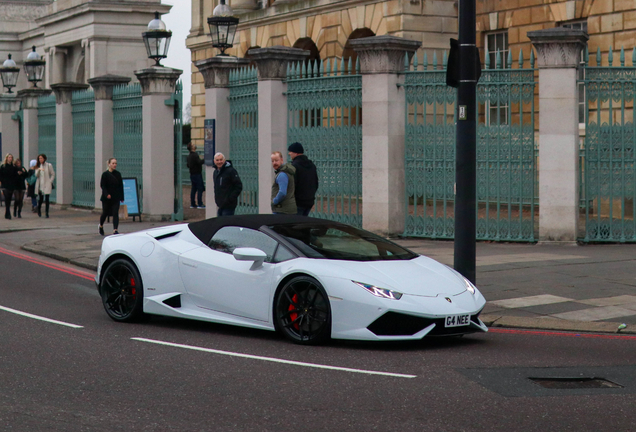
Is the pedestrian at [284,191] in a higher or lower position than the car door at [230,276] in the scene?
higher

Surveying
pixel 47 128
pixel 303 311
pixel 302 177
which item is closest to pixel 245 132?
pixel 302 177

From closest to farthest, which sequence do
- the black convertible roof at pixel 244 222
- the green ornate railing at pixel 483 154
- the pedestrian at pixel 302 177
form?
the black convertible roof at pixel 244 222, the pedestrian at pixel 302 177, the green ornate railing at pixel 483 154

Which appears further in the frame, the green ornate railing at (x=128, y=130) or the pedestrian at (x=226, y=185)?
the green ornate railing at (x=128, y=130)

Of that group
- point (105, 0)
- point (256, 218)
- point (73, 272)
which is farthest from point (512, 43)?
point (105, 0)

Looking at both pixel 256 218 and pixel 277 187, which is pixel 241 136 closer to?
pixel 277 187

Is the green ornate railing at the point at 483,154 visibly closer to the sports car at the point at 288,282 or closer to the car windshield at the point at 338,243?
the car windshield at the point at 338,243

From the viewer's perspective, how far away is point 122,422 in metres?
6.05

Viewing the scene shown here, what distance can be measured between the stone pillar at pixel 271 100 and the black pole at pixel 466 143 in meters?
8.70

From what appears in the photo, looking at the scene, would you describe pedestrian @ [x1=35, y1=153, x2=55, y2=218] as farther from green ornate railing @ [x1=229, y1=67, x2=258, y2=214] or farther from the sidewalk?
green ornate railing @ [x1=229, y1=67, x2=258, y2=214]

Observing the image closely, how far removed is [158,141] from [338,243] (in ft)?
50.0

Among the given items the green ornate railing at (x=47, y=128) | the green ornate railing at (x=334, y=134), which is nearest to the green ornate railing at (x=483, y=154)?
the green ornate railing at (x=334, y=134)

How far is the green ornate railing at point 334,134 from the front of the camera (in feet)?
60.5

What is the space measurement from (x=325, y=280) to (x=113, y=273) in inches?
111

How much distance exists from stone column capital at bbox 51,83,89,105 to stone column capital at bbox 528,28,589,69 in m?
16.7
